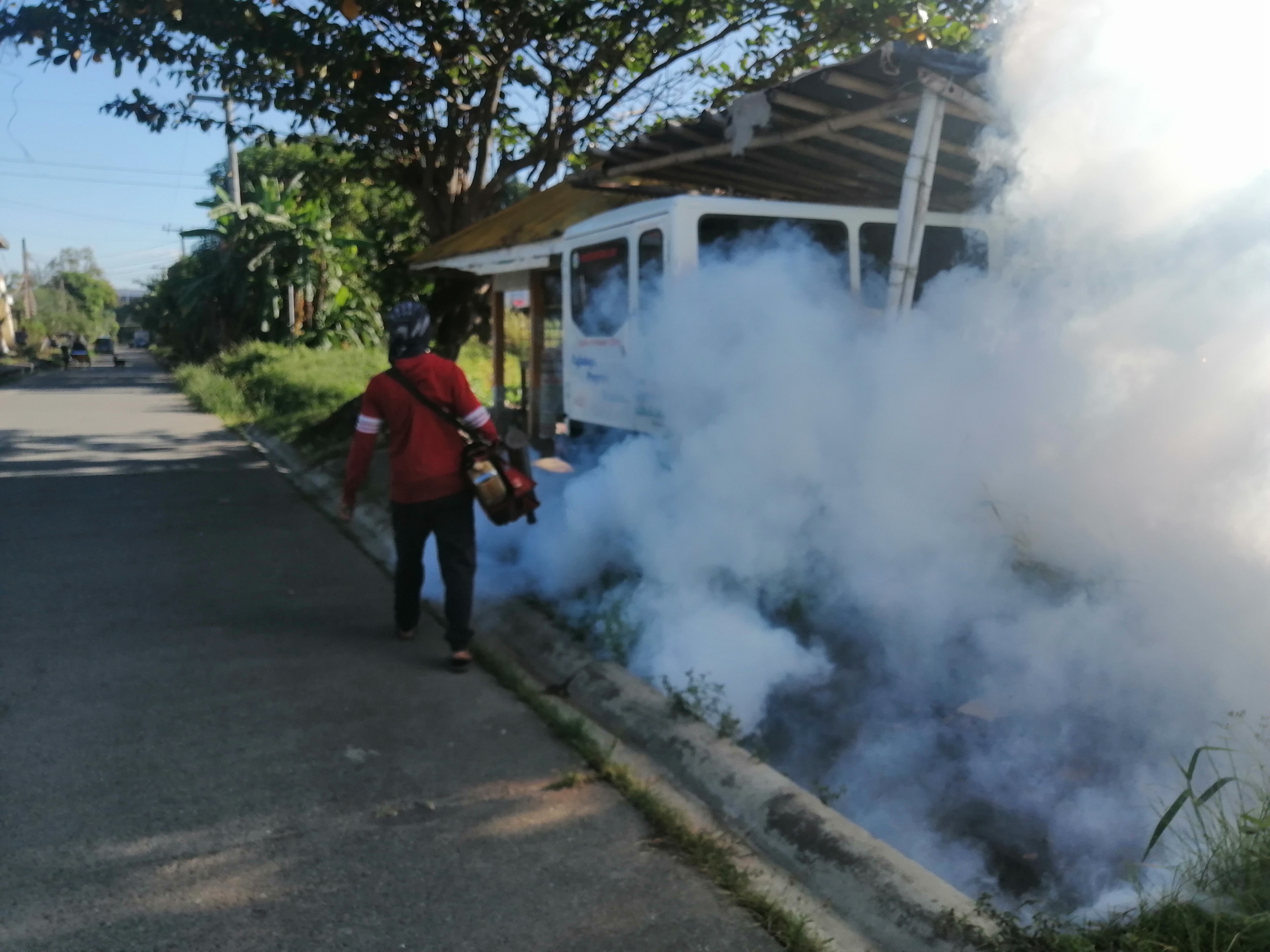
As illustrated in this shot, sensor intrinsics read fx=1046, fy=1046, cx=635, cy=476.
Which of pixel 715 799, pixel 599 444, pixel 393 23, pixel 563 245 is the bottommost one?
pixel 715 799

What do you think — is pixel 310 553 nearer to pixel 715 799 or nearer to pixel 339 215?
pixel 715 799

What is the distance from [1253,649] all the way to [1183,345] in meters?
1.13

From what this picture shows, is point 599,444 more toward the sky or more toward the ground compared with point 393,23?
more toward the ground

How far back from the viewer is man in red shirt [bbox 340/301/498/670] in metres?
4.69

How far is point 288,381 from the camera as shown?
55.2 feet

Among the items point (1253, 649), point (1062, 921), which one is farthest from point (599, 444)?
point (1062, 921)

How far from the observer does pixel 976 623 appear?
4277 millimetres

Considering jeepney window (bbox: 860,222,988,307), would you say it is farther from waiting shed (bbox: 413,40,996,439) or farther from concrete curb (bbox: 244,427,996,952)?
concrete curb (bbox: 244,427,996,952)

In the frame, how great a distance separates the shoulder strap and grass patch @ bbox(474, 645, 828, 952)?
3.78 feet

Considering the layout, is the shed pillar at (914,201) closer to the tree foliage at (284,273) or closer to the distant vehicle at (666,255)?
the distant vehicle at (666,255)

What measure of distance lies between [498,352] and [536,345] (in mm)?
1743

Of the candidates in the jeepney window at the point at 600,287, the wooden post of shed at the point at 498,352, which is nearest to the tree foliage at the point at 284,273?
the wooden post of shed at the point at 498,352

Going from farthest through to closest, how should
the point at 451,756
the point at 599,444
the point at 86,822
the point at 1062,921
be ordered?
1. the point at 599,444
2. the point at 451,756
3. the point at 86,822
4. the point at 1062,921

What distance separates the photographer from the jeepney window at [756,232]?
594cm
